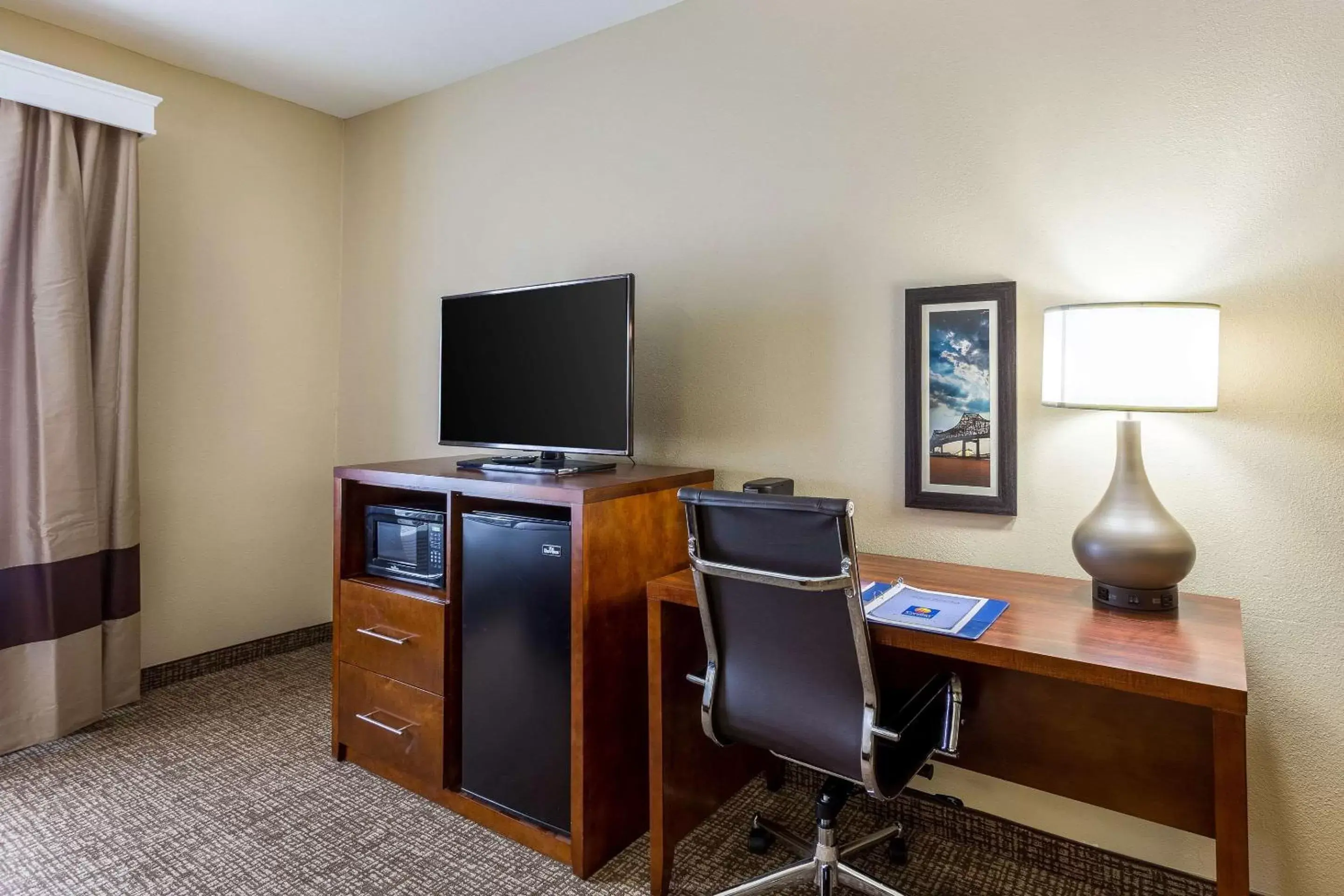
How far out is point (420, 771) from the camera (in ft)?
7.46

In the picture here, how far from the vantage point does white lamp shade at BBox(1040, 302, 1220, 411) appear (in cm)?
153

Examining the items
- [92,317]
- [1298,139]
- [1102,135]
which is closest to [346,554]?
[92,317]

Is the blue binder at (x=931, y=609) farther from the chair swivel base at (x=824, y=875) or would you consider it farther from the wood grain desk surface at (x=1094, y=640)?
the chair swivel base at (x=824, y=875)

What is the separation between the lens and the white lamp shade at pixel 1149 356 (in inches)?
60.2

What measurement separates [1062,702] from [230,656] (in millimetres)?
3328

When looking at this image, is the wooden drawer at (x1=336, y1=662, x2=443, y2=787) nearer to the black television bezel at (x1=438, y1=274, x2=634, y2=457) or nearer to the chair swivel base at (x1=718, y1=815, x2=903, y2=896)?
the black television bezel at (x1=438, y1=274, x2=634, y2=457)

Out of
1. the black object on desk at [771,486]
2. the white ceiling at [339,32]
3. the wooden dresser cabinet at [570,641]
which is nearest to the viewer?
the wooden dresser cabinet at [570,641]

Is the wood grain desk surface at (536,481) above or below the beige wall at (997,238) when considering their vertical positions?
below

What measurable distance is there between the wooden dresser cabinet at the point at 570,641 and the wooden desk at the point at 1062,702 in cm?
17

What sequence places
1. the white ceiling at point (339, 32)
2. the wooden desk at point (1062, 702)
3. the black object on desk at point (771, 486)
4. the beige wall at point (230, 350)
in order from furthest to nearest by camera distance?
1. the beige wall at point (230, 350)
2. the white ceiling at point (339, 32)
3. the black object on desk at point (771, 486)
4. the wooden desk at point (1062, 702)

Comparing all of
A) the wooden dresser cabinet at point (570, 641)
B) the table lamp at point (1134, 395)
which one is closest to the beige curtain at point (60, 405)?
the wooden dresser cabinet at point (570, 641)

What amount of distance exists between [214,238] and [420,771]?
2456 millimetres

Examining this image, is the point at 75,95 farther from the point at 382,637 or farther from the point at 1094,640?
the point at 1094,640

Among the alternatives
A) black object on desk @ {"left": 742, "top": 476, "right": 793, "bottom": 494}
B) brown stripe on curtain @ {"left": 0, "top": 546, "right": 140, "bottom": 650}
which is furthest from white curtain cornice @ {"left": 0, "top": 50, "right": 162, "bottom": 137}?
black object on desk @ {"left": 742, "top": 476, "right": 793, "bottom": 494}
